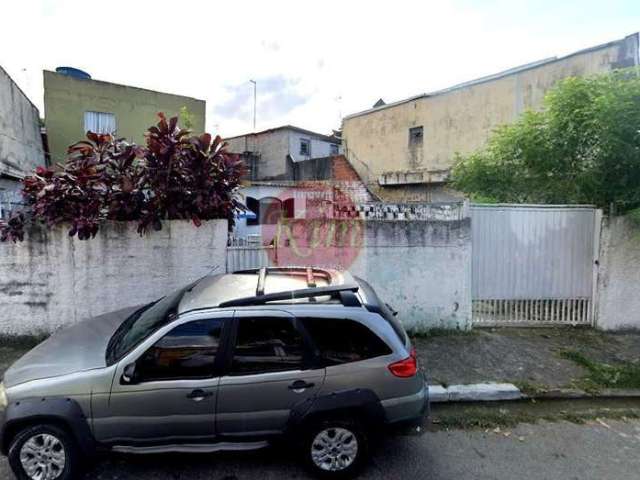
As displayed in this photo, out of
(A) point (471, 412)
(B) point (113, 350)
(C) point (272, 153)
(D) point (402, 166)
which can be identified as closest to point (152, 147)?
(B) point (113, 350)

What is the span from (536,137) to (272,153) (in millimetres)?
18264

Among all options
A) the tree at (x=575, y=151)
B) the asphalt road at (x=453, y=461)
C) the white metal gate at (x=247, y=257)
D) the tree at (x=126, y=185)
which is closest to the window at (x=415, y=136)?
the tree at (x=575, y=151)

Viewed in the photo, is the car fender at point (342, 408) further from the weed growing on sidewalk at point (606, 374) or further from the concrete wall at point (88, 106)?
the concrete wall at point (88, 106)

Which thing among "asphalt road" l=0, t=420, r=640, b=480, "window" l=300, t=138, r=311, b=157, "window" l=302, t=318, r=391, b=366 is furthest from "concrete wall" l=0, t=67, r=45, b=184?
"window" l=300, t=138, r=311, b=157

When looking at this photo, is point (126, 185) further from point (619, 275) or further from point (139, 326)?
point (619, 275)

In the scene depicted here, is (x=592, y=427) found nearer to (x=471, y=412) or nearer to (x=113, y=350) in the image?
(x=471, y=412)

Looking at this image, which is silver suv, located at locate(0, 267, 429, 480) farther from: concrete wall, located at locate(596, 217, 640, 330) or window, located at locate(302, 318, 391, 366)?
concrete wall, located at locate(596, 217, 640, 330)

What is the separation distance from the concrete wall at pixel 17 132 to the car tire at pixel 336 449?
1113 cm

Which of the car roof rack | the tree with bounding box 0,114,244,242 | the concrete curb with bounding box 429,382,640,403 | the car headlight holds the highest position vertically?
the tree with bounding box 0,114,244,242

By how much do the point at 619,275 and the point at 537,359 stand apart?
216cm

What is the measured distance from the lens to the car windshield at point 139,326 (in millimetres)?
2887

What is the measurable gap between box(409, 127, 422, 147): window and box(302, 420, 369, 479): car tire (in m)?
14.8

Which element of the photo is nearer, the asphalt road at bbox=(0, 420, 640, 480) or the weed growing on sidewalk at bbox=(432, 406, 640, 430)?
the asphalt road at bbox=(0, 420, 640, 480)

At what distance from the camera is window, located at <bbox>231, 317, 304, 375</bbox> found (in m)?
2.81
